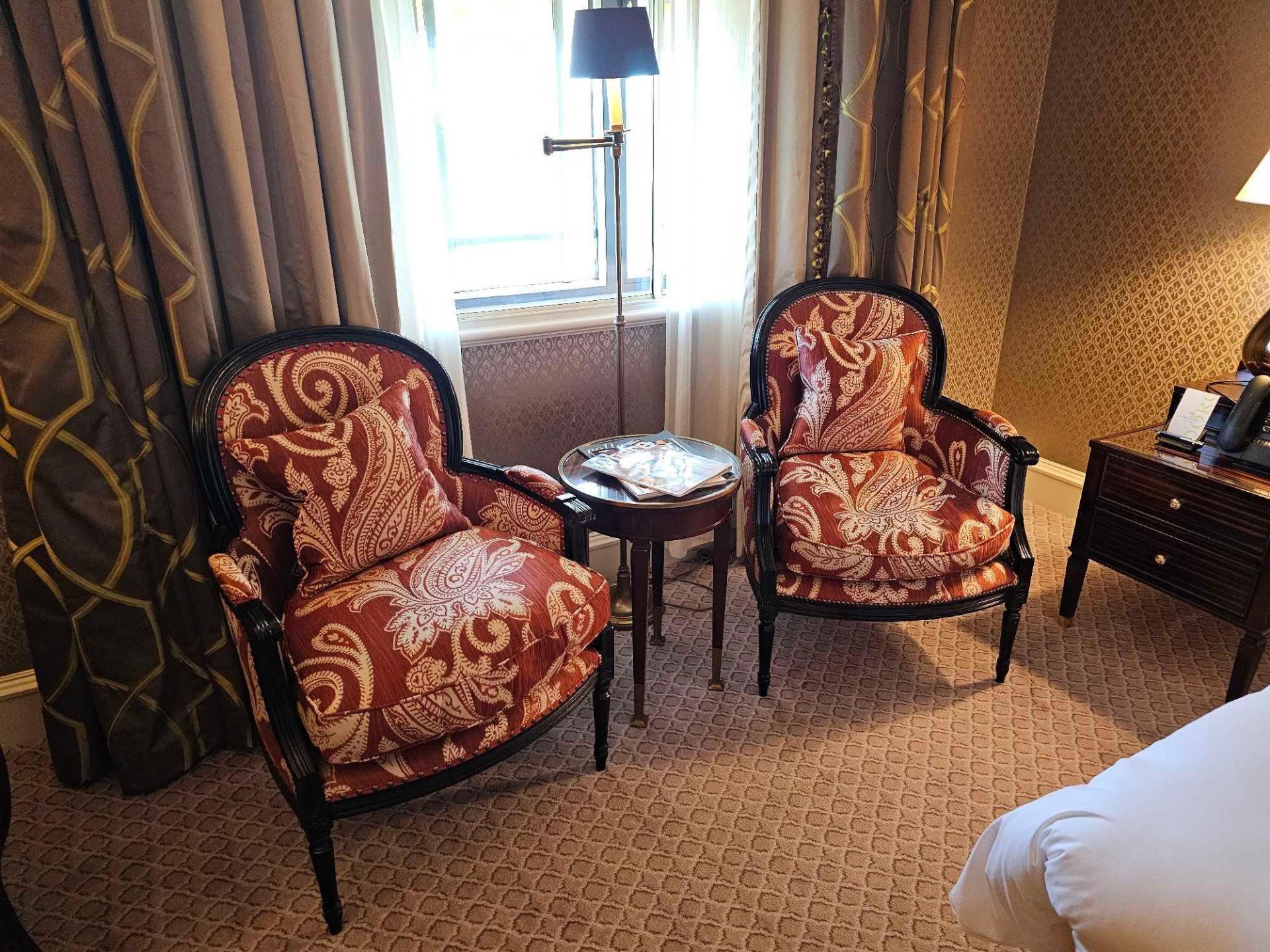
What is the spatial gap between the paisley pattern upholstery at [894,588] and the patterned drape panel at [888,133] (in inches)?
40.7

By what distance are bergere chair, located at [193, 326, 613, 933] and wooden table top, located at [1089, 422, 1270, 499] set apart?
1.54 m

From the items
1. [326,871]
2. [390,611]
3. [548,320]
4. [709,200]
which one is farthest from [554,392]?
[326,871]

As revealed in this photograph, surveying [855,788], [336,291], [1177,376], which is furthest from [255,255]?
[1177,376]

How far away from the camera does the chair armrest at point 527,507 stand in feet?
6.42

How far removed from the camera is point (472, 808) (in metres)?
1.99

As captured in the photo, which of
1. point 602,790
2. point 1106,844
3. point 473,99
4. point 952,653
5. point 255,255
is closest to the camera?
point 1106,844

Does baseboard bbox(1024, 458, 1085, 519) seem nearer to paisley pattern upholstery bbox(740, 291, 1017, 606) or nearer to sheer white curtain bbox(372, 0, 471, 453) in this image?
paisley pattern upholstery bbox(740, 291, 1017, 606)

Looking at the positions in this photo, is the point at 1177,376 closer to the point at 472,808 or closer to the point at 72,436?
the point at 472,808

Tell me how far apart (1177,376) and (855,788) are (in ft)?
6.23

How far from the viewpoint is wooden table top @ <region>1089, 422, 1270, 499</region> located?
2150mm

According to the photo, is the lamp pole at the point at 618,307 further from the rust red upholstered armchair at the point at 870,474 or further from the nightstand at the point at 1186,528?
the nightstand at the point at 1186,528

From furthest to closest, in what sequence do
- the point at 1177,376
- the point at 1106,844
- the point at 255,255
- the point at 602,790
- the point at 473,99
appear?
the point at 1177,376 → the point at 473,99 → the point at 602,790 → the point at 255,255 → the point at 1106,844

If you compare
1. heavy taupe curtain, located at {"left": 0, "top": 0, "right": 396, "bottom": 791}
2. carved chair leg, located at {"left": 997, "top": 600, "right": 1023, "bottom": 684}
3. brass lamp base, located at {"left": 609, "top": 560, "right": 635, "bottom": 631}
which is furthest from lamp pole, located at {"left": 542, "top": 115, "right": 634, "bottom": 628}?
carved chair leg, located at {"left": 997, "top": 600, "right": 1023, "bottom": 684}

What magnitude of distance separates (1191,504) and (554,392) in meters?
1.77
